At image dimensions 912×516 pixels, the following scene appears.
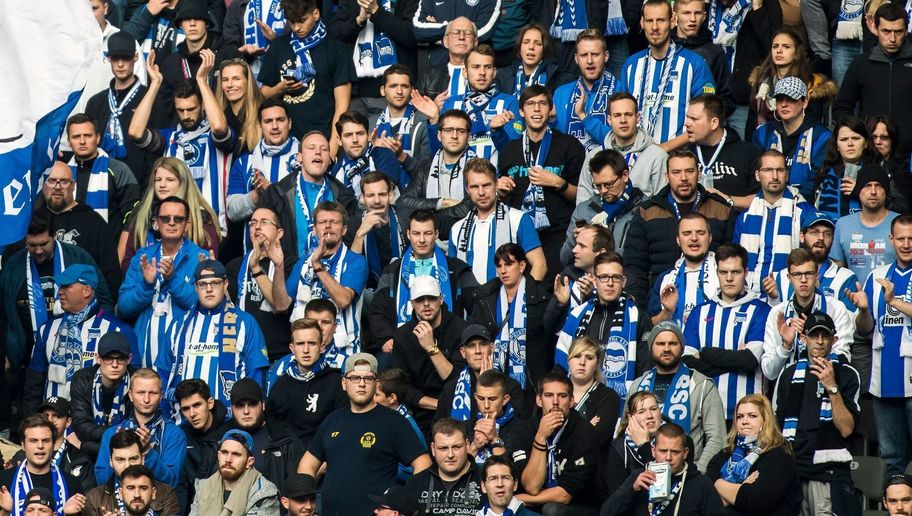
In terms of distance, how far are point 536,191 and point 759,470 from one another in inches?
153

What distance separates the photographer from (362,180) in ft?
50.9

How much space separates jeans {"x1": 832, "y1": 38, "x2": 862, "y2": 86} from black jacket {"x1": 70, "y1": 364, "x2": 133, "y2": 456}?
6.74m

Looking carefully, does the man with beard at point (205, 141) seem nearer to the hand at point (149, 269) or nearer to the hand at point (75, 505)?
the hand at point (149, 269)

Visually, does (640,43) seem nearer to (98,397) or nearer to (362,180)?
(362,180)

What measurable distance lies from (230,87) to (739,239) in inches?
185

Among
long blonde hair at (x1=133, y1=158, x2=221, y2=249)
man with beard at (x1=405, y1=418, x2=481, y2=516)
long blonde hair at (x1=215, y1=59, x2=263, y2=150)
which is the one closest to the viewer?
man with beard at (x1=405, y1=418, x2=481, y2=516)

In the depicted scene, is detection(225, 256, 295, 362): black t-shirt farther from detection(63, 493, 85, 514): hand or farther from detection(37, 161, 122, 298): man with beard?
detection(63, 493, 85, 514): hand

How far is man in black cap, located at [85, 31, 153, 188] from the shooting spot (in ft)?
56.1

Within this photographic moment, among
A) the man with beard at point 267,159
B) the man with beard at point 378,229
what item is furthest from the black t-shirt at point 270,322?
the man with beard at point 267,159

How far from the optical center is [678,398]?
42.8 feet

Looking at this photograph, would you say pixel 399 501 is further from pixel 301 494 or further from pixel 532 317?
pixel 532 317

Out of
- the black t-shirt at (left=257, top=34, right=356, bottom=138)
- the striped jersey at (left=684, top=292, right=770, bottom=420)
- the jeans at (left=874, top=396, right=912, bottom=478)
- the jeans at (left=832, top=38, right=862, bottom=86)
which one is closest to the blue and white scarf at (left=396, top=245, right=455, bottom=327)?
the striped jersey at (left=684, top=292, right=770, bottom=420)

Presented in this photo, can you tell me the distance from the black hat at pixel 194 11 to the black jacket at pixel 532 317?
4.71 metres

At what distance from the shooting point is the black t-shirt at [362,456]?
13.2 m
